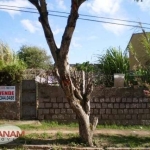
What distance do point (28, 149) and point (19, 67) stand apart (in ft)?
11.4

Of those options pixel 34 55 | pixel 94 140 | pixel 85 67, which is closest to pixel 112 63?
pixel 85 67

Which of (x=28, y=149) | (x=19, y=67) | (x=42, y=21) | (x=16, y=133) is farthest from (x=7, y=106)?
(x=42, y=21)

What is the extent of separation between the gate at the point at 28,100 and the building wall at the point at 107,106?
0.66 feet

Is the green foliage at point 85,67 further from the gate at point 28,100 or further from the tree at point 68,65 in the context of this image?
the tree at point 68,65

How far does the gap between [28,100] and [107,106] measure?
7.79 ft

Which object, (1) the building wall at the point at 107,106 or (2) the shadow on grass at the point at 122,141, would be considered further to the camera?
(1) the building wall at the point at 107,106

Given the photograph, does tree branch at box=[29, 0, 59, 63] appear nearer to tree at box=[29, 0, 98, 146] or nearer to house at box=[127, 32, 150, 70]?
tree at box=[29, 0, 98, 146]

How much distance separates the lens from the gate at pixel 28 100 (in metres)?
10.3

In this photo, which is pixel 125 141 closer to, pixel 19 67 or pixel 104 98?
pixel 104 98

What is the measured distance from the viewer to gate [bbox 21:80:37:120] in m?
10.3

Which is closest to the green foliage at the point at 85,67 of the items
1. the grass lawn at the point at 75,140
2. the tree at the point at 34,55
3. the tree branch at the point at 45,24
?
the grass lawn at the point at 75,140

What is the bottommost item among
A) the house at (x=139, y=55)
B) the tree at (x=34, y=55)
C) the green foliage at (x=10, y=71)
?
the green foliage at (x=10, y=71)

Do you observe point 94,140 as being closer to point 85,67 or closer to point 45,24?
point 45,24

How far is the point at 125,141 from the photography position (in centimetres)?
799
